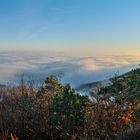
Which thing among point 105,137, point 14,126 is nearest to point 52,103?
point 14,126

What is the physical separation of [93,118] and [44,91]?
91.9 inches

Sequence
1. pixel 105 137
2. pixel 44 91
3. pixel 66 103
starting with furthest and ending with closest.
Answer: pixel 44 91 < pixel 66 103 < pixel 105 137

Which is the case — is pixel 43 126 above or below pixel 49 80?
below

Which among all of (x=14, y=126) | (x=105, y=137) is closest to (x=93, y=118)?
(x=105, y=137)

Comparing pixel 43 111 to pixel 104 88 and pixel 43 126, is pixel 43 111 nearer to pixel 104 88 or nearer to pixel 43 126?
pixel 43 126

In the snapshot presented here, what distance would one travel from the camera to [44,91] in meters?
13.9

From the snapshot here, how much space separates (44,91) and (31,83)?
0.54 metres

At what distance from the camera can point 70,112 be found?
1257cm

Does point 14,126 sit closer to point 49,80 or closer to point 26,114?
point 26,114

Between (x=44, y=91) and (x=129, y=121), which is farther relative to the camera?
(x=44, y=91)

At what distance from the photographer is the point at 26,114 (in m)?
13.2

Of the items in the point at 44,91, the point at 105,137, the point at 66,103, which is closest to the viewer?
the point at 105,137

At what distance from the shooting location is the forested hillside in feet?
38.9

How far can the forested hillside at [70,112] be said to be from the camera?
11.9m
